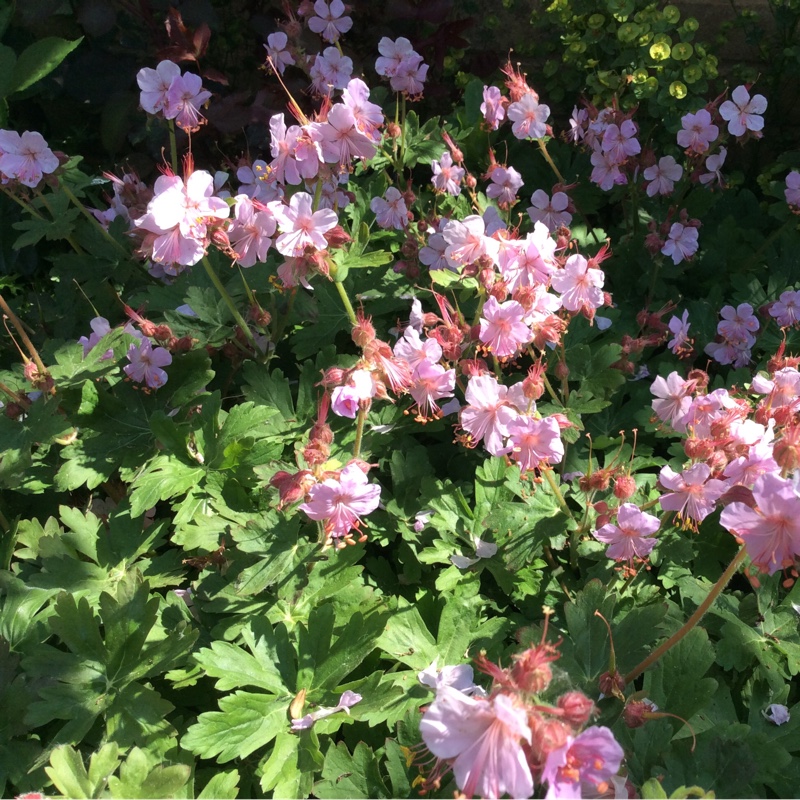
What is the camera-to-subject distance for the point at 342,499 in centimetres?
166

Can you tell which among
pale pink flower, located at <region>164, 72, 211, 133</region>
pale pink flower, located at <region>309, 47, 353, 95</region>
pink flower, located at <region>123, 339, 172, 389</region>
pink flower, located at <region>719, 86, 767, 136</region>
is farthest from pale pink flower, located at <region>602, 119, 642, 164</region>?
pink flower, located at <region>123, 339, 172, 389</region>

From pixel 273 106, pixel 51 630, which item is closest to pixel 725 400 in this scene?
pixel 51 630

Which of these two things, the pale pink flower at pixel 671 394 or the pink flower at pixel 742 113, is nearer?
the pale pink flower at pixel 671 394

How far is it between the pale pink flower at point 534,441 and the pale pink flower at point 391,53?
6.33 feet

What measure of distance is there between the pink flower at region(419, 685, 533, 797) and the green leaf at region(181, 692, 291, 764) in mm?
793

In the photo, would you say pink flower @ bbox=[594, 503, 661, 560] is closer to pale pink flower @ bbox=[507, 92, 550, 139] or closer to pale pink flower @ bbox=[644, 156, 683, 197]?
pale pink flower @ bbox=[507, 92, 550, 139]

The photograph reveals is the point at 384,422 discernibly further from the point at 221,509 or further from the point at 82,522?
the point at 82,522

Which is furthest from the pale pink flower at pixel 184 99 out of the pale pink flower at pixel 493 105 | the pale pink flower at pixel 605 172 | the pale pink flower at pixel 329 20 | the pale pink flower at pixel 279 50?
the pale pink flower at pixel 605 172

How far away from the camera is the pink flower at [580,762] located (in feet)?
3.44

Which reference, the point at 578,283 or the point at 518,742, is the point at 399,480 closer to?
the point at 578,283

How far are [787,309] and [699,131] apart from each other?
770mm

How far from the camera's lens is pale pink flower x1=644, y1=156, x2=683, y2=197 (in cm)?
299

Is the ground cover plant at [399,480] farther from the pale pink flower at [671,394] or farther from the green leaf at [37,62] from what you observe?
the green leaf at [37,62]

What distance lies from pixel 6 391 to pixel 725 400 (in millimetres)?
1952
